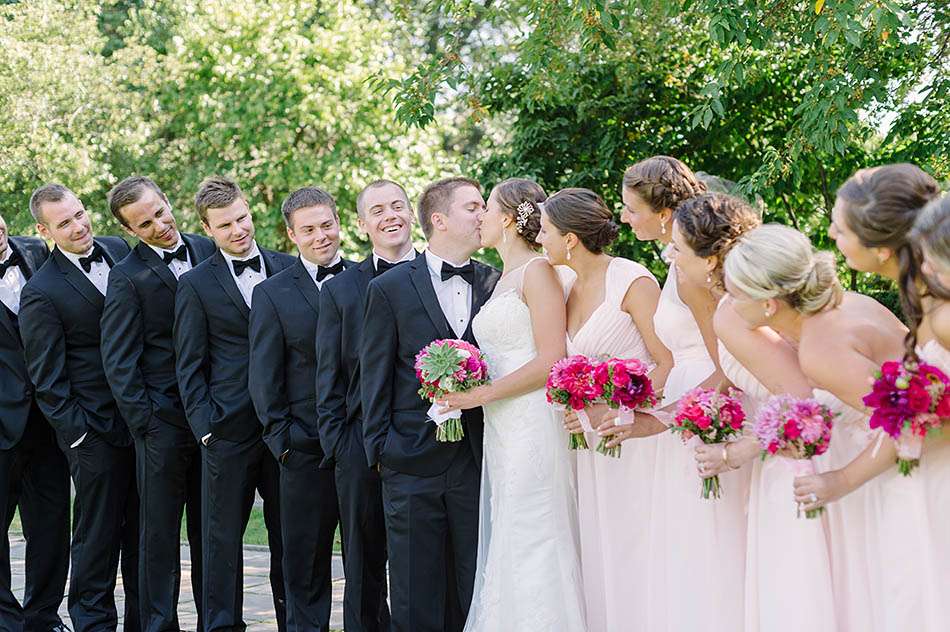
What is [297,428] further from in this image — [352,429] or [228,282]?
[228,282]

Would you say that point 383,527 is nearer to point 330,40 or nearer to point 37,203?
point 37,203

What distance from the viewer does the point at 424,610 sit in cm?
561

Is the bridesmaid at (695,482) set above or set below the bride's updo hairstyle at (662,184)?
below

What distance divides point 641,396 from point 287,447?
2.18 metres

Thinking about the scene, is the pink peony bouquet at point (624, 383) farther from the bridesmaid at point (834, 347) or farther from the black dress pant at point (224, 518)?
the black dress pant at point (224, 518)

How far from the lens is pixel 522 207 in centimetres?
555

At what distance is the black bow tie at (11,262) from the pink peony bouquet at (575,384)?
Answer: 4011mm

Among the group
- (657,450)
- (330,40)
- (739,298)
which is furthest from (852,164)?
(330,40)

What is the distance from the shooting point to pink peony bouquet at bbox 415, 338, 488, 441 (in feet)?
17.1

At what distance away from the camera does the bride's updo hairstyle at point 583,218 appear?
17.5ft

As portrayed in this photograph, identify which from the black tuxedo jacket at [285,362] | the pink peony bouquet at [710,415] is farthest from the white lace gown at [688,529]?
the black tuxedo jacket at [285,362]

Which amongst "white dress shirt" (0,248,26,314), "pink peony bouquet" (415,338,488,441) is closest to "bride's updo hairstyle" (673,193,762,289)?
"pink peony bouquet" (415,338,488,441)

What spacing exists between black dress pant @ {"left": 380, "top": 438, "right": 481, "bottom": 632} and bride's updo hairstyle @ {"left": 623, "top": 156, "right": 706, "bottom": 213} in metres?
1.50

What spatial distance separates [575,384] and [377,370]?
3.85 ft
